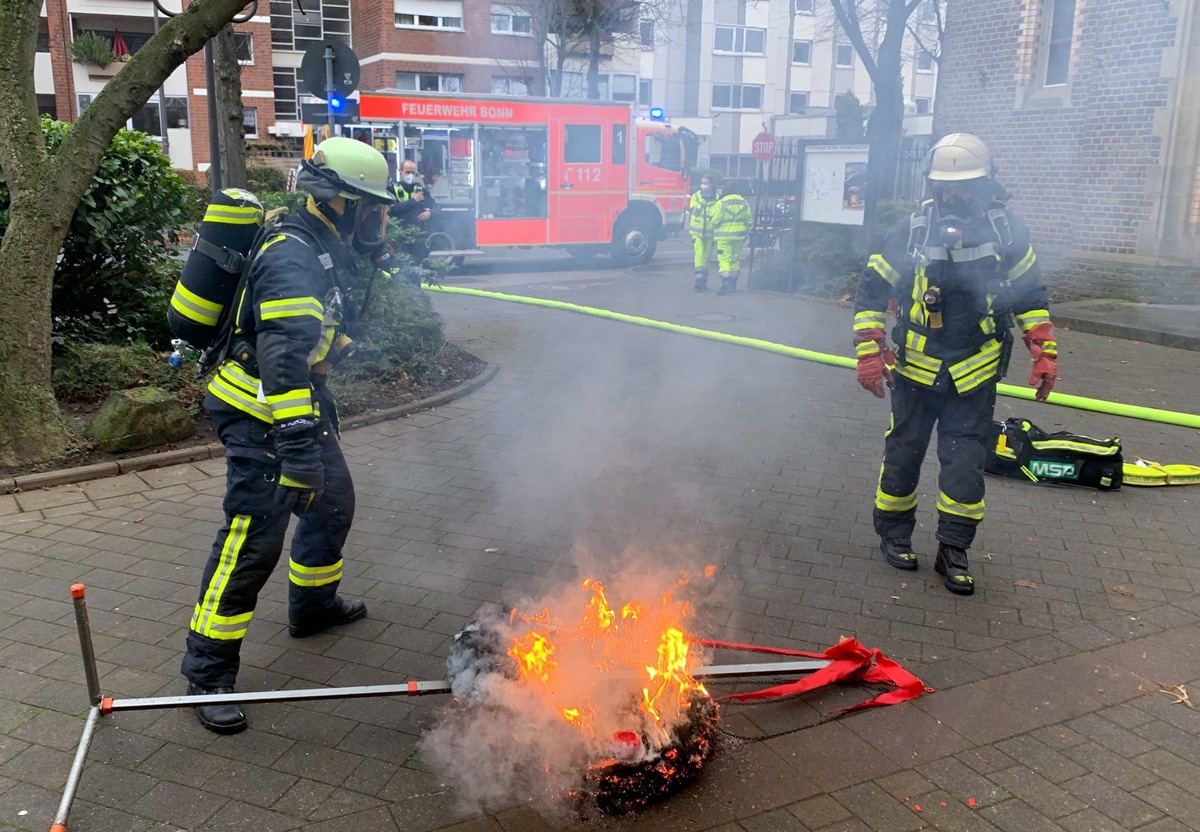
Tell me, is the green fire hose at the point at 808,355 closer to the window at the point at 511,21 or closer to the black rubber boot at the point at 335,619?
the window at the point at 511,21

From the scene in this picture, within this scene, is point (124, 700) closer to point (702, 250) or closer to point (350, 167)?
point (350, 167)

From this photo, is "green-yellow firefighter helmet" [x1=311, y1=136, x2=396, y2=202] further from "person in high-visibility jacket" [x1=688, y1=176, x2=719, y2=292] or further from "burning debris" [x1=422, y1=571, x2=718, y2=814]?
"person in high-visibility jacket" [x1=688, y1=176, x2=719, y2=292]

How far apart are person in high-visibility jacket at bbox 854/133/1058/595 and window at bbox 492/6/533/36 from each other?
4.06 metres

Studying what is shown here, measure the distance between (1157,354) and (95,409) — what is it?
9553 mm

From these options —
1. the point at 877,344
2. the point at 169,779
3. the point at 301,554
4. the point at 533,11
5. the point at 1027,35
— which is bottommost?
the point at 169,779

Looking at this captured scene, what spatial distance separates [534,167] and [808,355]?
10.2 m

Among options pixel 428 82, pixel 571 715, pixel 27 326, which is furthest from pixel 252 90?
pixel 571 715

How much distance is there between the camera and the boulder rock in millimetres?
5664

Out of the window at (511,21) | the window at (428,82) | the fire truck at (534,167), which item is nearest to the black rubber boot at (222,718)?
the window at (511,21)

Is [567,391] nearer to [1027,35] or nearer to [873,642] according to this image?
[873,642]

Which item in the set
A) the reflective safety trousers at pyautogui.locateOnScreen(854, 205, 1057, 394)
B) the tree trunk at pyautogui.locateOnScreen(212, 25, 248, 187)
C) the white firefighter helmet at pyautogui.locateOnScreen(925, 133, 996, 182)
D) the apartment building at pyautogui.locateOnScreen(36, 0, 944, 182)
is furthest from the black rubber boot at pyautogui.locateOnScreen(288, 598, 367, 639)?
the tree trunk at pyautogui.locateOnScreen(212, 25, 248, 187)

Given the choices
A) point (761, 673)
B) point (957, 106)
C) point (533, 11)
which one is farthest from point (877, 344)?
point (957, 106)

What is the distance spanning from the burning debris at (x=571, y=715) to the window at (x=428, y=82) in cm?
1057

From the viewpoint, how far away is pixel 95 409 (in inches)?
252
